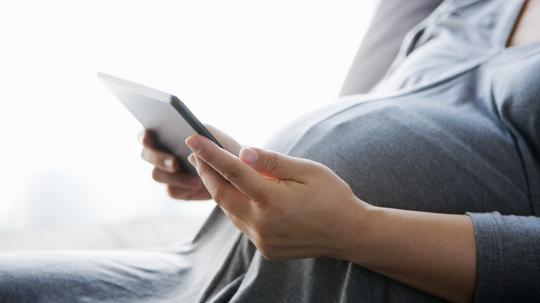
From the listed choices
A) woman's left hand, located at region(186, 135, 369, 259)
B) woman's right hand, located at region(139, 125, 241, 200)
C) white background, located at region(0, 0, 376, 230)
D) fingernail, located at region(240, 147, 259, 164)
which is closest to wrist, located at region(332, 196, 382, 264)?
woman's left hand, located at region(186, 135, 369, 259)

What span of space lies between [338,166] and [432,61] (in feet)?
1.17

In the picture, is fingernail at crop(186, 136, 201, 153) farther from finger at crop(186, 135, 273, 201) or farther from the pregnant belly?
the pregnant belly

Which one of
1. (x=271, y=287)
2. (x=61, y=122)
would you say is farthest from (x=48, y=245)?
(x=271, y=287)

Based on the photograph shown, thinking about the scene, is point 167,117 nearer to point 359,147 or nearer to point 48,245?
point 359,147

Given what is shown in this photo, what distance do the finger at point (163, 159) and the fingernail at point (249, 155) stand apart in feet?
0.86

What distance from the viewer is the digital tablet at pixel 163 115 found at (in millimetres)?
528

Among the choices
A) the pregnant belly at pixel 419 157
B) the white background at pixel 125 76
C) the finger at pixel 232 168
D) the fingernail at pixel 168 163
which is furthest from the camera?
the white background at pixel 125 76

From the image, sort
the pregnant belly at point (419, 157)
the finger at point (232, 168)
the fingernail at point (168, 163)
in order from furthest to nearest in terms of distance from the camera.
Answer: the fingernail at point (168, 163) → the pregnant belly at point (419, 157) → the finger at point (232, 168)

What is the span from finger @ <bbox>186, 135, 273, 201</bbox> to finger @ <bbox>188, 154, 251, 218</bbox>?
3 centimetres

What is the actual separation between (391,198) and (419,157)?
0.21 ft

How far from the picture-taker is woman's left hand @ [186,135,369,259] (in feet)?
1.69

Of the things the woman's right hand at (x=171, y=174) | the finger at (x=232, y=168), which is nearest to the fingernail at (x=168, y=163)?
the woman's right hand at (x=171, y=174)

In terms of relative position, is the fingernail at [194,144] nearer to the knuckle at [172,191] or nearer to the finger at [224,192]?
the finger at [224,192]

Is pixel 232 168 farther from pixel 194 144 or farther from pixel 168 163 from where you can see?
pixel 168 163
